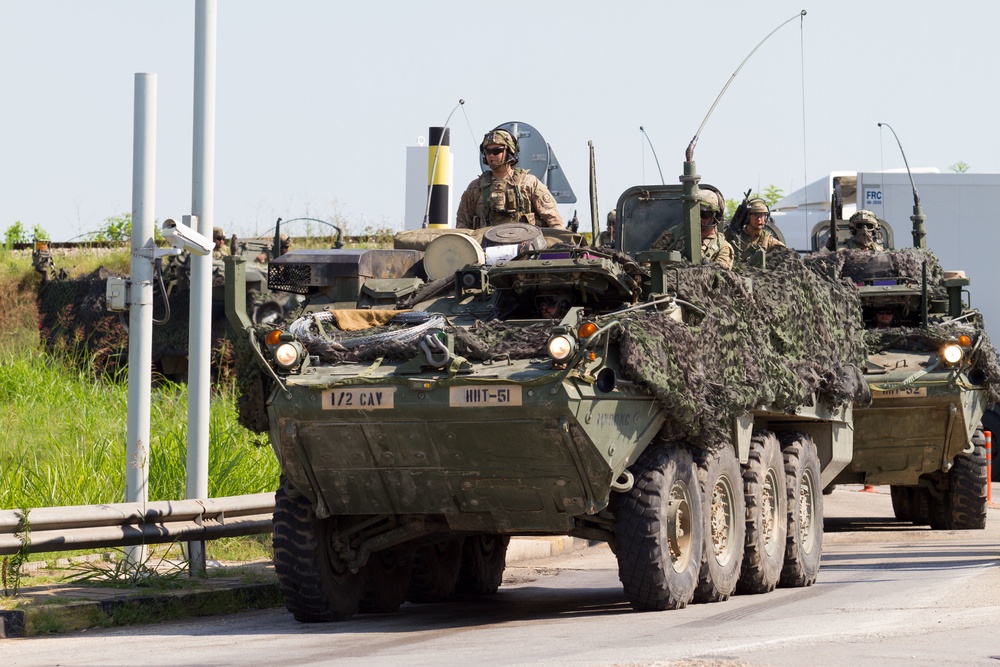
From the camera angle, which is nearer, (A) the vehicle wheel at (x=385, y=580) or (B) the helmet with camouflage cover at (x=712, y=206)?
(A) the vehicle wheel at (x=385, y=580)

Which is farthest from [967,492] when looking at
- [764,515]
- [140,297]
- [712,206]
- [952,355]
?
[140,297]

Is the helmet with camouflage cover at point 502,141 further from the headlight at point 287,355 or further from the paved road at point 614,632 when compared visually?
the headlight at point 287,355

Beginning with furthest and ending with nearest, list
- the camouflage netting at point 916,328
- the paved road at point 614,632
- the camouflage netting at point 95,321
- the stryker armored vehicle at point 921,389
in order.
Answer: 1. the camouflage netting at point 95,321
2. the camouflage netting at point 916,328
3. the stryker armored vehicle at point 921,389
4. the paved road at point 614,632

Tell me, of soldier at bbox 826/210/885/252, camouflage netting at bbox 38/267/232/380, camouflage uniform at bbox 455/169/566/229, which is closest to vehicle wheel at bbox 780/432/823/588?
camouflage uniform at bbox 455/169/566/229

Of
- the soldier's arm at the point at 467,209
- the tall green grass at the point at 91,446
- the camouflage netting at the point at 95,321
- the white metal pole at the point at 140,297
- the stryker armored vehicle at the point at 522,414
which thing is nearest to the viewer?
the stryker armored vehicle at the point at 522,414

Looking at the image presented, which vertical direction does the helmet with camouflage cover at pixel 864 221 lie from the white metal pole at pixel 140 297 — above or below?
above

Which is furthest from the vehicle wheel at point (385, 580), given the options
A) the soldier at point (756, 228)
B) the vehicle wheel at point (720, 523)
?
the soldier at point (756, 228)

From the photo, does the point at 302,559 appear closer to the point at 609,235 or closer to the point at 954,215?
the point at 609,235

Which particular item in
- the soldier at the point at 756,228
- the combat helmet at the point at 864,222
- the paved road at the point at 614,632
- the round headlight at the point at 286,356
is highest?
the combat helmet at the point at 864,222

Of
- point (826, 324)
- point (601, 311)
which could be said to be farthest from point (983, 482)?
point (601, 311)

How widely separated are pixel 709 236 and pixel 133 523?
4609 millimetres

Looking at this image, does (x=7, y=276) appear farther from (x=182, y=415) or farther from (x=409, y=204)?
(x=182, y=415)

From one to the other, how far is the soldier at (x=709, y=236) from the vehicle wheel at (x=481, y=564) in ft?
7.94

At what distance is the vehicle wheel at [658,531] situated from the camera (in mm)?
9031
